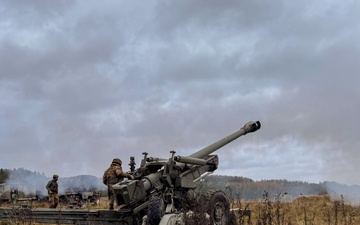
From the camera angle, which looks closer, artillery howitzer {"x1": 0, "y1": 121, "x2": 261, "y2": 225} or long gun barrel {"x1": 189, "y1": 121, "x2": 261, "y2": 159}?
artillery howitzer {"x1": 0, "y1": 121, "x2": 261, "y2": 225}

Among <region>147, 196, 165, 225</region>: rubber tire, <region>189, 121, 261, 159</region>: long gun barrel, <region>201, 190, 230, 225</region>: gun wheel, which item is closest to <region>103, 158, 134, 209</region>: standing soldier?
<region>147, 196, 165, 225</region>: rubber tire

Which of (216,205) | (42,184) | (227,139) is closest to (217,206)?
(216,205)

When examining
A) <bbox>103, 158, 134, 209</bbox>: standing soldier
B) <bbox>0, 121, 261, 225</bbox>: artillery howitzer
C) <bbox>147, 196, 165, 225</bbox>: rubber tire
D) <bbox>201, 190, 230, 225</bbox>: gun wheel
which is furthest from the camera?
<bbox>103, 158, 134, 209</bbox>: standing soldier

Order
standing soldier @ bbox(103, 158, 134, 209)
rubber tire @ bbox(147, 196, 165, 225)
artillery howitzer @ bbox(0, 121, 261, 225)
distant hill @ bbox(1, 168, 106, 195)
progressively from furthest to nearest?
distant hill @ bbox(1, 168, 106, 195) → standing soldier @ bbox(103, 158, 134, 209) → artillery howitzer @ bbox(0, 121, 261, 225) → rubber tire @ bbox(147, 196, 165, 225)

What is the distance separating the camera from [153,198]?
1177cm

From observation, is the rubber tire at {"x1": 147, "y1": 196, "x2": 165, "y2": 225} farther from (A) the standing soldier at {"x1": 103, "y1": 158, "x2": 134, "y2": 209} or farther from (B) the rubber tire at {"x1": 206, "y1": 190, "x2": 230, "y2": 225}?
(A) the standing soldier at {"x1": 103, "y1": 158, "x2": 134, "y2": 209}

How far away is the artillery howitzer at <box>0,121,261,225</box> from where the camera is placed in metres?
12.2

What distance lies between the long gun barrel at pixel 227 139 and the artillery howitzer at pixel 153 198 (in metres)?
0.83

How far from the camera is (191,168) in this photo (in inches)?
567

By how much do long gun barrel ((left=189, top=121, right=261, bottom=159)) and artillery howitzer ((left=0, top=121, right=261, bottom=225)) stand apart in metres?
0.83

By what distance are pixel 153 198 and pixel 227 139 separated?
516 cm

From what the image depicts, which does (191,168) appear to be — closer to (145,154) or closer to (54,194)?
(145,154)

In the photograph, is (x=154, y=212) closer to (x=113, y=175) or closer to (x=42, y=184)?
(x=113, y=175)

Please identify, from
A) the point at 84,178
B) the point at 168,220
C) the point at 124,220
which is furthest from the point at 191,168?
the point at 84,178
